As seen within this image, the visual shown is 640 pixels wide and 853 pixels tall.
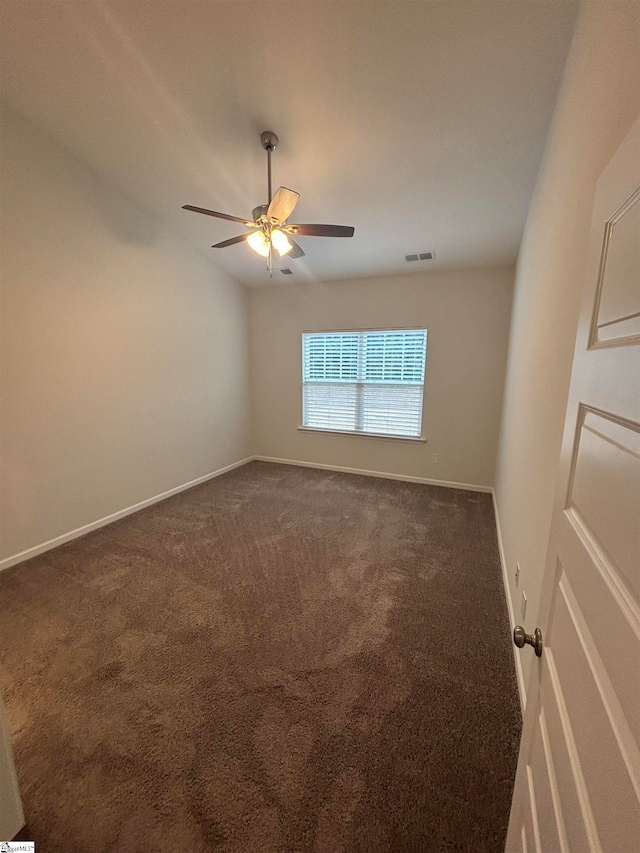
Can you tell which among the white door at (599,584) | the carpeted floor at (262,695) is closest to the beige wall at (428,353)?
the carpeted floor at (262,695)

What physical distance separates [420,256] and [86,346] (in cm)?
339

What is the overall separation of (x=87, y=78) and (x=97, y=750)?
3573 mm

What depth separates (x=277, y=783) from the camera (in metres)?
1.18

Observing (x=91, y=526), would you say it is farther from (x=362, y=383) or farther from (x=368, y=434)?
(x=362, y=383)

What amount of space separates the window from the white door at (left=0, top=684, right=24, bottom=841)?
3.93 m

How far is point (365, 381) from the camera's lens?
445 cm

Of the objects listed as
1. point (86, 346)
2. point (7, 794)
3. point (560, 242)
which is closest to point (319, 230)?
point (560, 242)

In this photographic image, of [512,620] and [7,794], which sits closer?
[7,794]

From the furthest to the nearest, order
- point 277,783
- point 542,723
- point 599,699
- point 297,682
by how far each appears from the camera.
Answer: point 297,682 → point 277,783 → point 542,723 → point 599,699

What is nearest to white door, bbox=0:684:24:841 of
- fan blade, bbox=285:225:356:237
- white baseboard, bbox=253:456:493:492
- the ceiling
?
fan blade, bbox=285:225:356:237

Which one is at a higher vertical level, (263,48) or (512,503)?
(263,48)

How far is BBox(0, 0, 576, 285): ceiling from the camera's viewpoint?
1607mm

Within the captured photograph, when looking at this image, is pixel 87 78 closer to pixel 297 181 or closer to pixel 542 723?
pixel 297 181

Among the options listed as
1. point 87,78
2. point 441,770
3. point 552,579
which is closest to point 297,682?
point 441,770
